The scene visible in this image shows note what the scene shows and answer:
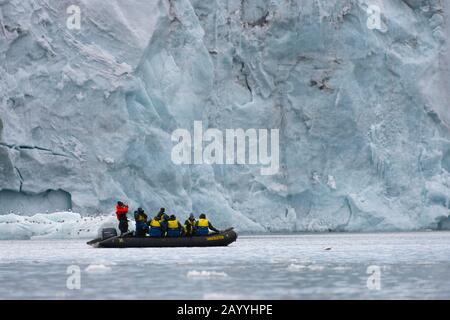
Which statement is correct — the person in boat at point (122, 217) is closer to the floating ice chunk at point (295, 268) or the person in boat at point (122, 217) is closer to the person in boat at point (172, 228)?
the person in boat at point (172, 228)

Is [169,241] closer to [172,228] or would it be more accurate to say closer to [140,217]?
[172,228]

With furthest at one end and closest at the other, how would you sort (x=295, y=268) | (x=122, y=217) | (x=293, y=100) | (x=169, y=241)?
(x=293, y=100) < (x=122, y=217) < (x=169, y=241) < (x=295, y=268)

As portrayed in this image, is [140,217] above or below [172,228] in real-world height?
above

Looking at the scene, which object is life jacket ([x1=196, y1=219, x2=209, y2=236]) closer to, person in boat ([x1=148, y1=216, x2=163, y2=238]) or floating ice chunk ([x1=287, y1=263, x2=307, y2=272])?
person in boat ([x1=148, y1=216, x2=163, y2=238])

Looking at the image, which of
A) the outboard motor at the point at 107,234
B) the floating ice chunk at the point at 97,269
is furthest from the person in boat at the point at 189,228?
the floating ice chunk at the point at 97,269

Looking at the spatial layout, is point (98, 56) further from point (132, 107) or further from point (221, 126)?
point (221, 126)

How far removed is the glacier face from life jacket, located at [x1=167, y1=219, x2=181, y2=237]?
6.90 metres

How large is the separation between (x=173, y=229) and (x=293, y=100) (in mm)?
11979

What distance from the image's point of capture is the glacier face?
28250 millimetres

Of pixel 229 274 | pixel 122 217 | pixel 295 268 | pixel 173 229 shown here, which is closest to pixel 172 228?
pixel 173 229

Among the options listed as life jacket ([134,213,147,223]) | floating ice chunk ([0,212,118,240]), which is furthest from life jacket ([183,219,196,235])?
floating ice chunk ([0,212,118,240])

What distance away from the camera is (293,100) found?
32.0m

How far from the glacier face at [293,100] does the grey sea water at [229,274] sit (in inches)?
374

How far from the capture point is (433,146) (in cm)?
3175
